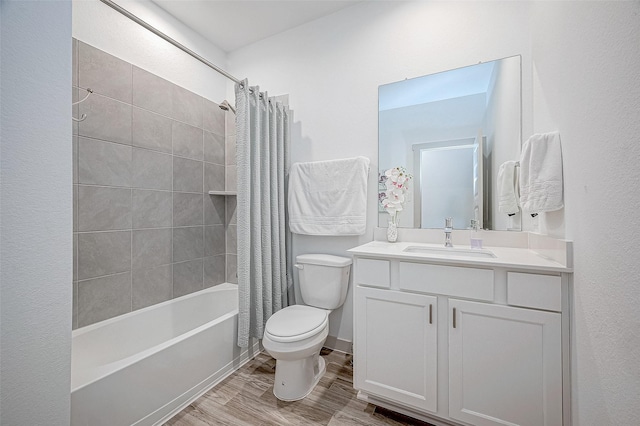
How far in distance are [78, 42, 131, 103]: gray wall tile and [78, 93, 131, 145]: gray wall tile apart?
54mm

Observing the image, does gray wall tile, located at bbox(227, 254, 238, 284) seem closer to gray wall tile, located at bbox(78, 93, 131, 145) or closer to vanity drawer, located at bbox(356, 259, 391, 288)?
gray wall tile, located at bbox(78, 93, 131, 145)

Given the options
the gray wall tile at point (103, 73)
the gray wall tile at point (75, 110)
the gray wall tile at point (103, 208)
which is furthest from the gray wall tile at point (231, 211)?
the gray wall tile at point (75, 110)

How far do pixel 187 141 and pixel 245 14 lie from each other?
3.74 feet

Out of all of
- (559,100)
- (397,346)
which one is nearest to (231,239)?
(397,346)

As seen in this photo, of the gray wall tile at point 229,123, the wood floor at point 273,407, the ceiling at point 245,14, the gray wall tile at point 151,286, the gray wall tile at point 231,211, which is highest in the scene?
the ceiling at point 245,14

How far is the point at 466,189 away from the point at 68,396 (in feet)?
7.04

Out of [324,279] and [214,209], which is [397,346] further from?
[214,209]

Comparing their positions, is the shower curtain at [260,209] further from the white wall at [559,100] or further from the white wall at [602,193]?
the white wall at [602,193]

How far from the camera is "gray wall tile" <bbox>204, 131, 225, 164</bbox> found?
2463 millimetres

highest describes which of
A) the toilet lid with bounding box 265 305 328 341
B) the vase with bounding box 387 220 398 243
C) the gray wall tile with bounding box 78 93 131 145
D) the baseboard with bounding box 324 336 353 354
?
the gray wall tile with bounding box 78 93 131 145

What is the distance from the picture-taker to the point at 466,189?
67.7 inches

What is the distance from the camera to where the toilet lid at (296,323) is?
150 cm

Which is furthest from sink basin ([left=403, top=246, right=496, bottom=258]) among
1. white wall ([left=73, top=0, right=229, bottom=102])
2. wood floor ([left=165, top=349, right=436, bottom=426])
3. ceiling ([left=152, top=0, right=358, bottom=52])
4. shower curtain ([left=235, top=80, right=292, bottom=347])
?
white wall ([left=73, top=0, right=229, bottom=102])

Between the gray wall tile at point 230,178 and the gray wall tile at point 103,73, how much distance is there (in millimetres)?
952
